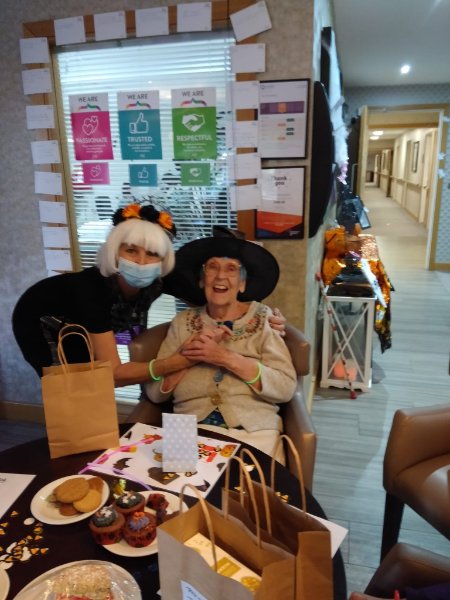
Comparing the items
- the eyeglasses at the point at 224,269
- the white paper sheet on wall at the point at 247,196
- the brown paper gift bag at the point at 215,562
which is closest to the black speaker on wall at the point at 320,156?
the white paper sheet on wall at the point at 247,196

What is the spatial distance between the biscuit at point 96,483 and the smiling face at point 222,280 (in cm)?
81

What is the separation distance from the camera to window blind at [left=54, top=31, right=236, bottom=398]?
227cm

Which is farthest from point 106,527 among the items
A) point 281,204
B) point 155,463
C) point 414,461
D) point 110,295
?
point 281,204

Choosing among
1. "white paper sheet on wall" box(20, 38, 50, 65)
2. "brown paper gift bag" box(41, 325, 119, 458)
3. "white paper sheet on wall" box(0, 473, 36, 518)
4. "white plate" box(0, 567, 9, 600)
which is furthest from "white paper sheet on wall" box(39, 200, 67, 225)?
"white plate" box(0, 567, 9, 600)

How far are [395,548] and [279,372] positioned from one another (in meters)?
0.71

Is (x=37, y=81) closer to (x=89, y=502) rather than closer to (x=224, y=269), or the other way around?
(x=224, y=269)

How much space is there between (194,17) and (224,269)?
1235 millimetres

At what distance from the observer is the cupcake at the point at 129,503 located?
105cm

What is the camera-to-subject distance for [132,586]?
35.2 inches

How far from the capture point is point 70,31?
7.60 feet

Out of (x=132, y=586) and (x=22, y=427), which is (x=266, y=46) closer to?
(x=132, y=586)

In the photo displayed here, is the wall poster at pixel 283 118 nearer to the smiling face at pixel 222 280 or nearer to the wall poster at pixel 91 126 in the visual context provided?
the smiling face at pixel 222 280

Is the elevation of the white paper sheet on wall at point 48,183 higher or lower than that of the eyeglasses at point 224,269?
higher

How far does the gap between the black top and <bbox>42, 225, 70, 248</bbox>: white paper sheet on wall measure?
81cm
